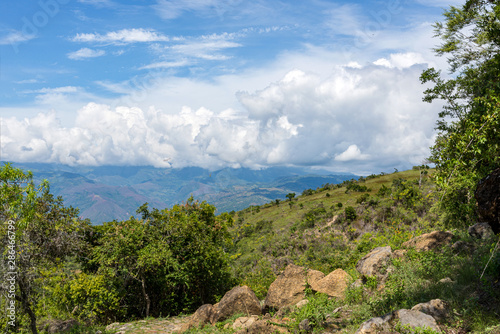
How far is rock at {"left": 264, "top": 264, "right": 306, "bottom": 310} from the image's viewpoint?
11.7 m

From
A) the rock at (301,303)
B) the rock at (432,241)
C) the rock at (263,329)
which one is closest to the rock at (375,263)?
the rock at (432,241)

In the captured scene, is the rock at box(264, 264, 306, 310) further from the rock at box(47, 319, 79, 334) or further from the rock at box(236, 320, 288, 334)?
the rock at box(47, 319, 79, 334)

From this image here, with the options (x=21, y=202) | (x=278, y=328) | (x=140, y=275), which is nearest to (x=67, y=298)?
(x=140, y=275)

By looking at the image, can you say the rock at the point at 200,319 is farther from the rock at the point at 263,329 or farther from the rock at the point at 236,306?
the rock at the point at 263,329

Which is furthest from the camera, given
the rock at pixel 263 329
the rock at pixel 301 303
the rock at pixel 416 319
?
the rock at pixel 301 303

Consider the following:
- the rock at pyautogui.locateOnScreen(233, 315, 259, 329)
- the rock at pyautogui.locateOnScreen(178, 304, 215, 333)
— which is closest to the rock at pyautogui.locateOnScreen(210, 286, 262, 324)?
the rock at pyautogui.locateOnScreen(178, 304, 215, 333)

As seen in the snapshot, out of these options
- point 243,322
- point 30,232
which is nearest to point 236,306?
point 243,322

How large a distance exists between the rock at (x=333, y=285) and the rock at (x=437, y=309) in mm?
4013

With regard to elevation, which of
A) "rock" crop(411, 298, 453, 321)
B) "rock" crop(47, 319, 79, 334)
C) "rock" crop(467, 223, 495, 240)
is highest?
"rock" crop(467, 223, 495, 240)

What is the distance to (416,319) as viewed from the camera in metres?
6.37

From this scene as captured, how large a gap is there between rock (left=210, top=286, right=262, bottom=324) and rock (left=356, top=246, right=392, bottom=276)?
4.49 meters

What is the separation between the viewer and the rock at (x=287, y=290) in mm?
11695

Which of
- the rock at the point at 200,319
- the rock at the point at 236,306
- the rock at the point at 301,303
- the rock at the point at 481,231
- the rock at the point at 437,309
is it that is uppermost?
the rock at the point at 481,231

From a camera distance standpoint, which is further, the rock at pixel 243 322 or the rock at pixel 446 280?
the rock at pixel 243 322
